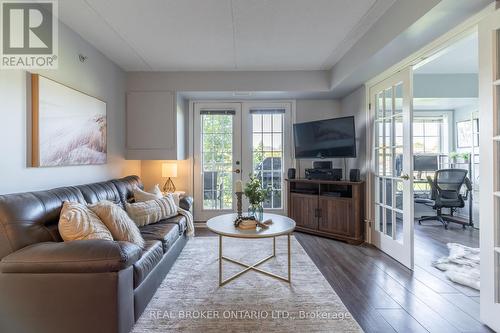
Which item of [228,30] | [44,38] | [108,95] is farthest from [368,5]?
[108,95]

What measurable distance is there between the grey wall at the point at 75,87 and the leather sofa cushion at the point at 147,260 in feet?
3.70

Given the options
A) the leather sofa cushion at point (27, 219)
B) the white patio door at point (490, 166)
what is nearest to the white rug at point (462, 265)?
the white patio door at point (490, 166)

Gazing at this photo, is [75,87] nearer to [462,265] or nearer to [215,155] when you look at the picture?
[215,155]

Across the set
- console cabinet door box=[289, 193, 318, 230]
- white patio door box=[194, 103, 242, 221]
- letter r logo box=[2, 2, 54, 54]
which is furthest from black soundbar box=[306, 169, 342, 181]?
letter r logo box=[2, 2, 54, 54]

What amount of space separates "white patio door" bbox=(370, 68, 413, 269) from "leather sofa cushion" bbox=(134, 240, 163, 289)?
99.4 inches

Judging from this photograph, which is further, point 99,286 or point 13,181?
point 13,181

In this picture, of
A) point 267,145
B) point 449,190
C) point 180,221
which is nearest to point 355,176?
point 267,145

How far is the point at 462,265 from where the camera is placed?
8.85 feet

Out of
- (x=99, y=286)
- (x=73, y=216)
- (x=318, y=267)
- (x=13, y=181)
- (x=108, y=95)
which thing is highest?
(x=108, y=95)

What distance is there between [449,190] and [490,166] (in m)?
3.23

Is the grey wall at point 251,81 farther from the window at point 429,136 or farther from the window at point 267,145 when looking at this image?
the window at point 429,136

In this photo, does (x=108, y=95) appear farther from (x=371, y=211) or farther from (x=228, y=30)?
(x=371, y=211)

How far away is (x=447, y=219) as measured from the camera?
441 centimetres

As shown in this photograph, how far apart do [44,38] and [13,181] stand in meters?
1.30
